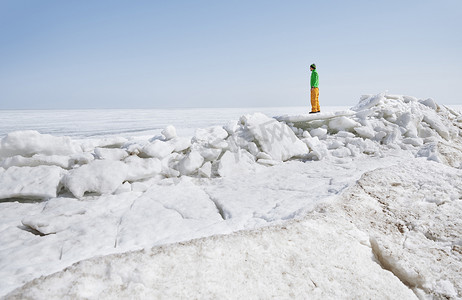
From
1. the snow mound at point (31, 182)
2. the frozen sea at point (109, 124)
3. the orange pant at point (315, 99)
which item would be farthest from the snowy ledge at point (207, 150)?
the frozen sea at point (109, 124)

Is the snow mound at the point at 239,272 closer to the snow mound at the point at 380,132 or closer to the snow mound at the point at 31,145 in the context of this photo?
the snow mound at the point at 31,145

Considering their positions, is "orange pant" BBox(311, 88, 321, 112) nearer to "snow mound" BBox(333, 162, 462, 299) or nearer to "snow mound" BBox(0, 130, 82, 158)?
"snow mound" BBox(333, 162, 462, 299)

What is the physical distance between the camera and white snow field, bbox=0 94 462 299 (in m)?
1.26

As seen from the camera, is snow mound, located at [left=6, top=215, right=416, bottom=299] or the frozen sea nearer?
snow mound, located at [left=6, top=215, right=416, bottom=299]

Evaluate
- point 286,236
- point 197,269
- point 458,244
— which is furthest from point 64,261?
point 458,244

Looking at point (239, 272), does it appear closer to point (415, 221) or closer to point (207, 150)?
point (415, 221)

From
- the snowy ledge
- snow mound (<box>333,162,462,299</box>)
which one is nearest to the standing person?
the snowy ledge

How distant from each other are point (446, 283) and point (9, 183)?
3426 millimetres

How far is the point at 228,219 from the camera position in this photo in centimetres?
209

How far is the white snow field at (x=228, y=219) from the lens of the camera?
1262mm

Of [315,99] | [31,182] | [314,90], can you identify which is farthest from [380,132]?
[31,182]

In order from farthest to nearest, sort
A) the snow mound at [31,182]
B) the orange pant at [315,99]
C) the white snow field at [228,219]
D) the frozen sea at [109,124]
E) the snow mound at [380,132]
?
the frozen sea at [109,124]
the orange pant at [315,99]
the snow mound at [380,132]
the snow mound at [31,182]
the white snow field at [228,219]

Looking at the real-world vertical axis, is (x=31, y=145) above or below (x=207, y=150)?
above

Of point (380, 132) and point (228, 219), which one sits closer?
point (228, 219)
